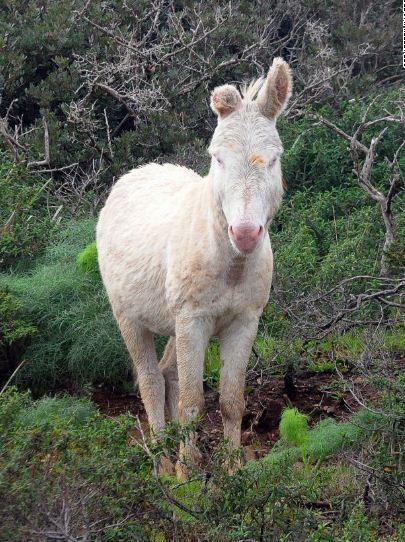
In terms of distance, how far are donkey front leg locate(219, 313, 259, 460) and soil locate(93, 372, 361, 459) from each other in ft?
1.89

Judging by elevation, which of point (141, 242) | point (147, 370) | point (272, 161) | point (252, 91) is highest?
point (252, 91)

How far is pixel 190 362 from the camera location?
21.0ft

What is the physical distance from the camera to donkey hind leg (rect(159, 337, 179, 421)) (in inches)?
297

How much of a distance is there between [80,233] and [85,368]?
1.61 meters

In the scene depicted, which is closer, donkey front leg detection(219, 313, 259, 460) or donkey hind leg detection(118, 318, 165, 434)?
donkey front leg detection(219, 313, 259, 460)

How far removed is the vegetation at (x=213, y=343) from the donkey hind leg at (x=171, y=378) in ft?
0.99

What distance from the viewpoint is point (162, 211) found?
280 inches

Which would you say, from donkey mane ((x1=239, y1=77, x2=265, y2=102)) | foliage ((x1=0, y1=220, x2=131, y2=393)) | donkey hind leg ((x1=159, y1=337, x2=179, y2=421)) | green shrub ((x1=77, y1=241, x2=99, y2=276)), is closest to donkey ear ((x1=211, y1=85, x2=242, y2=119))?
donkey mane ((x1=239, y1=77, x2=265, y2=102))

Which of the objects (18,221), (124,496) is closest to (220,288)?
(124,496)

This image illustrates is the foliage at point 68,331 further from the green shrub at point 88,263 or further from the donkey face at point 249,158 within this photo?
the donkey face at point 249,158

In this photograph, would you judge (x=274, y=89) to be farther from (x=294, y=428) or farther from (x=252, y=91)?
(x=294, y=428)

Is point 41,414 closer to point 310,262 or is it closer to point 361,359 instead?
point 361,359

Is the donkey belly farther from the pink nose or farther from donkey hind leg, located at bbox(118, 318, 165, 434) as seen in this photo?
the pink nose

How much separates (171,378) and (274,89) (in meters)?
2.43
